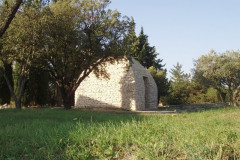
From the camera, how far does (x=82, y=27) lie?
14.5 m

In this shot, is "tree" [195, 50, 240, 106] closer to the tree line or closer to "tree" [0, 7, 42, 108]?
the tree line

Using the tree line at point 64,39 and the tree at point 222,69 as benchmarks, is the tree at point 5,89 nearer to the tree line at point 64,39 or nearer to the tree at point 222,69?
the tree line at point 64,39

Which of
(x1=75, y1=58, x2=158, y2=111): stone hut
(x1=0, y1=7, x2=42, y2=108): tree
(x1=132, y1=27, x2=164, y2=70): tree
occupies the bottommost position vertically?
(x1=75, y1=58, x2=158, y2=111): stone hut

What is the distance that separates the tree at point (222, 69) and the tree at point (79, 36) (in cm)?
615

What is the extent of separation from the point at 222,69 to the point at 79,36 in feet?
31.3

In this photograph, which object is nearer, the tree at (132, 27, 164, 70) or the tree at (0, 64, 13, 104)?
the tree at (0, 64, 13, 104)

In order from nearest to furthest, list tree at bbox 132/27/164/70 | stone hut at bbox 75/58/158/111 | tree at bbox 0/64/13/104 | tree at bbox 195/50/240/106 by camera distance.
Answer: tree at bbox 195/50/240/106 < stone hut at bbox 75/58/158/111 < tree at bbox 0/64/13/104 < tree at bbox 132/27/164/70

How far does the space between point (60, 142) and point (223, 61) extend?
14.3 metres

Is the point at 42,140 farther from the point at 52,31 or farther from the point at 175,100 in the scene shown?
the point at 175,100

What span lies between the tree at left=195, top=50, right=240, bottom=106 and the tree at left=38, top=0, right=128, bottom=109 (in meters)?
6.15

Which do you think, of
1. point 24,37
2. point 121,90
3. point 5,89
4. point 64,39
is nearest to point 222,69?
point 121,90

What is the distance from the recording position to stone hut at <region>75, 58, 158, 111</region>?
18.5 metres

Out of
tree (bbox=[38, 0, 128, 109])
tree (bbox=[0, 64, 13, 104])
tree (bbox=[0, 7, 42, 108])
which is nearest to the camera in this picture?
tree (bbox=[0, 7, 42, 108])

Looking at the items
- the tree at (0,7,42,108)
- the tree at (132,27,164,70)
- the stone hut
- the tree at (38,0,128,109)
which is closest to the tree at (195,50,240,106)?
the stone hut
